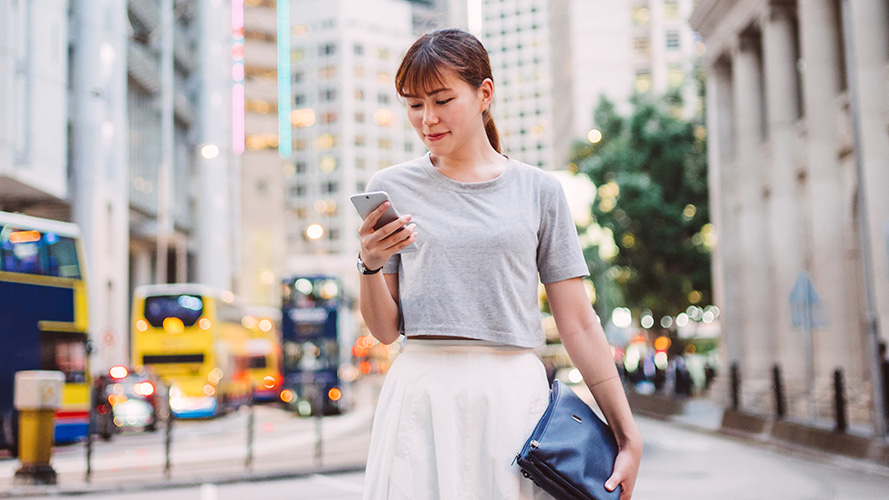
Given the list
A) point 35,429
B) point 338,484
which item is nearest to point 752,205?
point 338,484

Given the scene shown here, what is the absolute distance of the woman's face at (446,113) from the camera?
7.66 feet

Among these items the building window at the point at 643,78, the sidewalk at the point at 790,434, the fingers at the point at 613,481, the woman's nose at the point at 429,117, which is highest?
the building window at the point at 643,78

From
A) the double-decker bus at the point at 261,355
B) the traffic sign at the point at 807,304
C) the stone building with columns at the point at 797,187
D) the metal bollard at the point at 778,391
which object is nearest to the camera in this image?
the traffic sign at the point at 807,304

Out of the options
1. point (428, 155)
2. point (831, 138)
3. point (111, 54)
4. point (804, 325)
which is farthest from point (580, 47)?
point (428, 155)

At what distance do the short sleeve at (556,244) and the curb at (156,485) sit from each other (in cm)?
1071

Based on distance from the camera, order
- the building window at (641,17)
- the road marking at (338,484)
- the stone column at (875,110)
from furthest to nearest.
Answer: the building window at (641,17), the stone column at (875,110), the road marking at (338,484)

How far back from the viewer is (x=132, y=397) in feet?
76.4

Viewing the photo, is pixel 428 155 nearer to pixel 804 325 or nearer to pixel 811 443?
pixel 811 443

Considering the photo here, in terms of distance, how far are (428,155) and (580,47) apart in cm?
7481

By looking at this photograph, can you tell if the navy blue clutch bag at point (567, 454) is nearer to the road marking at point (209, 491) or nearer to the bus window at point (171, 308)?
the road marking at point (209, 491)

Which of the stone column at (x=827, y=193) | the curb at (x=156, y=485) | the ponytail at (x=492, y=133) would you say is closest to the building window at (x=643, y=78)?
the stone column at (x=827, y=193)

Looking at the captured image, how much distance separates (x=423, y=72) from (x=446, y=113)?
4.2 inches

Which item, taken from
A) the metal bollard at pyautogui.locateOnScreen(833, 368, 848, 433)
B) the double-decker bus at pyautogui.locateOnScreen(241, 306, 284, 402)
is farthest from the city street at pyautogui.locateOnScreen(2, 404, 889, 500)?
the double-decker bus at pyautogui.locateOnScreen(241, 306, 284, 402)

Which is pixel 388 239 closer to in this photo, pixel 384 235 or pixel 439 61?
pixel 384 235
